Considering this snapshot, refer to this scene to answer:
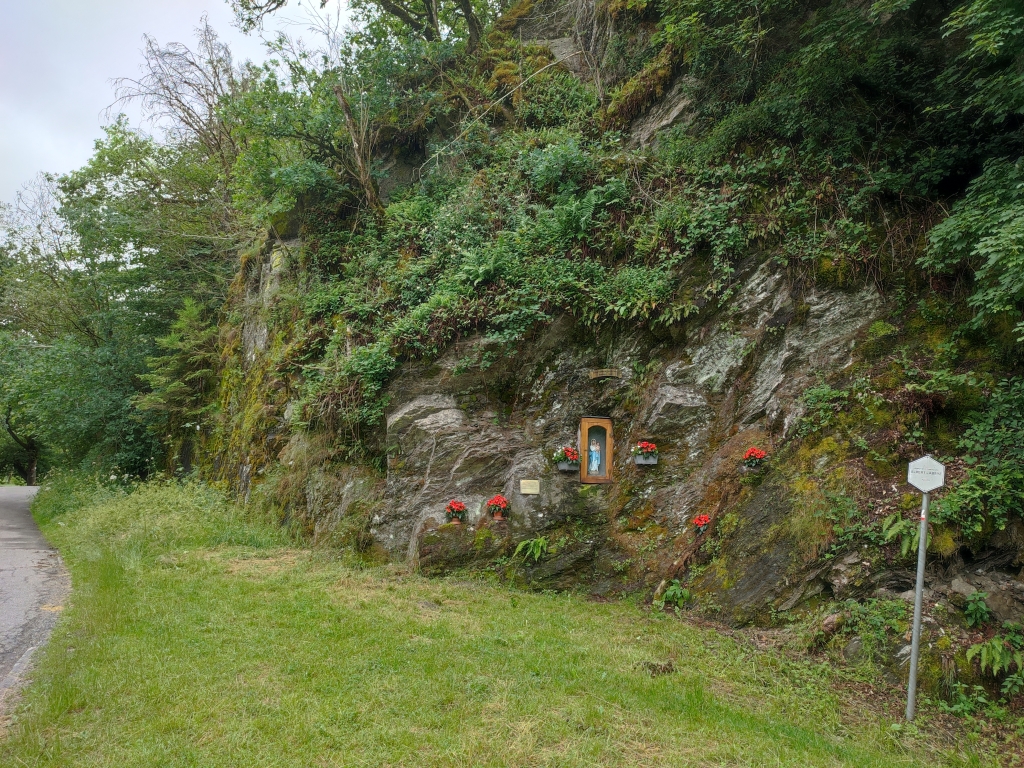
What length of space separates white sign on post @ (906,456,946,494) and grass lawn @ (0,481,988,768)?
1.91 metres

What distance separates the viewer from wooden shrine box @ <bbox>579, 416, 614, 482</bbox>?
27.9 feet

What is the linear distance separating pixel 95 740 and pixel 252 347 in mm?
12153

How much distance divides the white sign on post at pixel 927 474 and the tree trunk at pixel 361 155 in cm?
1175

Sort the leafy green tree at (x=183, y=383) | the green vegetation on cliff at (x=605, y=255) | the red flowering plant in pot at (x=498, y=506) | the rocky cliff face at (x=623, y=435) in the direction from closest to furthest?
1. the green vegetation on cliff at (x=605, y=255)
2. the rocky cliff face at (x=623, y=435)
3. the red flowering plant in pot at (x=498, y=506)
4. the leafy green tree at (x=183, y=383)

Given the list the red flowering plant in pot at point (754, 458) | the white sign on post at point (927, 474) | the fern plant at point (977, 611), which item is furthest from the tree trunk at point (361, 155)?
the fern plant at point (977, 611)

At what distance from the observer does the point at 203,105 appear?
20172 millimetres

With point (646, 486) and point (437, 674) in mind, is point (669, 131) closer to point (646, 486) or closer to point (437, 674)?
point (646, 486)

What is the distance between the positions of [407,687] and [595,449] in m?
4.55

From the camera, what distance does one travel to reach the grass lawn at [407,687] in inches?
159

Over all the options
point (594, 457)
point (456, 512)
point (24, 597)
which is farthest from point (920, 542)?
point (24, 597)

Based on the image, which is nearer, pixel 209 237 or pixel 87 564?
pixel 87 564

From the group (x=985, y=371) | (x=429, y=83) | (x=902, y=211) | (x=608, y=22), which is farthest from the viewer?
(x=429, y=83)

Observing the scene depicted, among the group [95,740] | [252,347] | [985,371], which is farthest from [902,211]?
[252,347]

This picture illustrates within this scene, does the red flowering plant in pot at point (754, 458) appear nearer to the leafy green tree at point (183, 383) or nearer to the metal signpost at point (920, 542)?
the metal signpost at point (920, 542)
